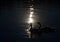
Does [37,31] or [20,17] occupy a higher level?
[20,17]

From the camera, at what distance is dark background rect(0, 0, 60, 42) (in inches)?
719

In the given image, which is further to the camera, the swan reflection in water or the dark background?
the dark background

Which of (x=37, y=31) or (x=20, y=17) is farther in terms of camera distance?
(x=20, y=17)

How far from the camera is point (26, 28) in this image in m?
19.7

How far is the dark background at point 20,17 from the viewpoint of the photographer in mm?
18266

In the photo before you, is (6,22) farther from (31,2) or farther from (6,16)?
(31,2)

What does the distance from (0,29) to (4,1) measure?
494 inches

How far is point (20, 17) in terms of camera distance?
23.8m

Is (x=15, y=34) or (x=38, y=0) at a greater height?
(x=38, y=0)

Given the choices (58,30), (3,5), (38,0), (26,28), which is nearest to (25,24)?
(26,28)

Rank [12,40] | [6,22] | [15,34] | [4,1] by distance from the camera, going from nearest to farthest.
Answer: [12,40]
[15,34]
[6,22]
[4,1]

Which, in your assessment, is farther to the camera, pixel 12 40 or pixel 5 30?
pixel 5 30

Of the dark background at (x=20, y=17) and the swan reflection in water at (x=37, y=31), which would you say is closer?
the swan reflection in water at (x=37, y=31)

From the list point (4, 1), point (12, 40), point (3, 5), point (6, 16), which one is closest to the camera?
point (12, 40)
